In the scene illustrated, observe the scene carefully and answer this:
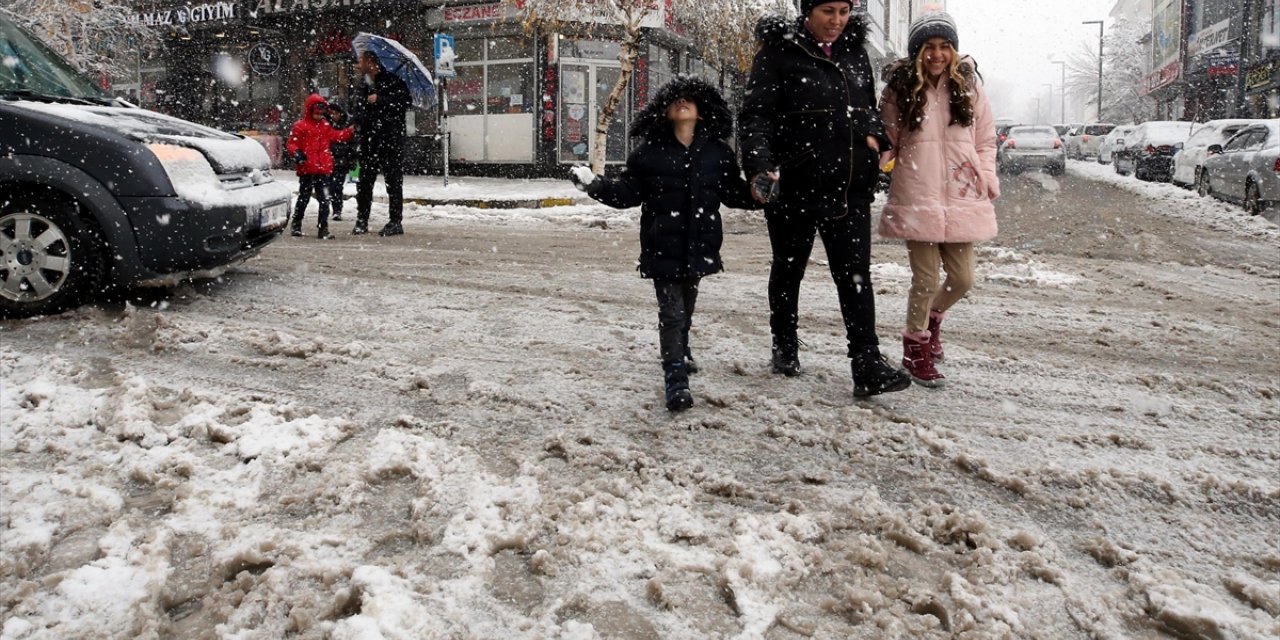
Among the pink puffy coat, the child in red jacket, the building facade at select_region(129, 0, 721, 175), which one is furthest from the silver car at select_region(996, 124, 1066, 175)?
the pink puffy coat

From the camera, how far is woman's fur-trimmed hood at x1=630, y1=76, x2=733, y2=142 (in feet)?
12.5

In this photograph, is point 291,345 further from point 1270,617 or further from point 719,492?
point 1270,617

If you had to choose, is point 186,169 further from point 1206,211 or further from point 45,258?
point 1206,211

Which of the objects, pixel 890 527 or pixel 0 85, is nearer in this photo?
pixel 890 527

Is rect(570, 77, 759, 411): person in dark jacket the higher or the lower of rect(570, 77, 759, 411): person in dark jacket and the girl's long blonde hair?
the lower

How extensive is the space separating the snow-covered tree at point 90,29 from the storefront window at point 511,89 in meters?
8.89

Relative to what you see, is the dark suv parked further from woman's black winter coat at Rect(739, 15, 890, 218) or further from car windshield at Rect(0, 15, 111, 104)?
woman's black winter coat at Rect(739, 15, 890, 218)

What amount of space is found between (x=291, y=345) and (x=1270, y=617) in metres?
4.10

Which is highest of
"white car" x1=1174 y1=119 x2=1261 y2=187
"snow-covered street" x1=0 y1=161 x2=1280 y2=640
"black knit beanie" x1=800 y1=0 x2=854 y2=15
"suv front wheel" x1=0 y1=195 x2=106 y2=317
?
"white car" x1=1174 y1=119 x2=1261 y2=187

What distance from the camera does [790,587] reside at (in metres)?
2.37

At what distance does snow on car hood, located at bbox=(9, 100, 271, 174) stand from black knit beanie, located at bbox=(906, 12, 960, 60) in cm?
410

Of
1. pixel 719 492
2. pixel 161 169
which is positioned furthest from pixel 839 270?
pixel 161 169

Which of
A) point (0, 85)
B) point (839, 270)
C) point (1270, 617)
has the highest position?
point (0, 85)

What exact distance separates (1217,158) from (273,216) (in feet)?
50.6
